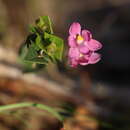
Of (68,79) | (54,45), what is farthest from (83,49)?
(68,79)

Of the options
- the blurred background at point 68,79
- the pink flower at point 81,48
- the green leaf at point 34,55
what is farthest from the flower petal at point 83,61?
the blurred background at point 68,79

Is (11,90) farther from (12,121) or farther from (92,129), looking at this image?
(92,129)

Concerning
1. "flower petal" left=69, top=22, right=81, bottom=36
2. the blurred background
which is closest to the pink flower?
"flower petal" left=69, top=22, right=81, bottom=36

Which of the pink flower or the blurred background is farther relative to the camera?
the blurred background

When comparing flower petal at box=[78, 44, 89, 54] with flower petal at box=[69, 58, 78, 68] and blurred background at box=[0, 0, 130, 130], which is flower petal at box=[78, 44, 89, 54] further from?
blurred background at box=[0, 0, 130, 130]

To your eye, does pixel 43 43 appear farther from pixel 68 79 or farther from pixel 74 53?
pixel 68 79
